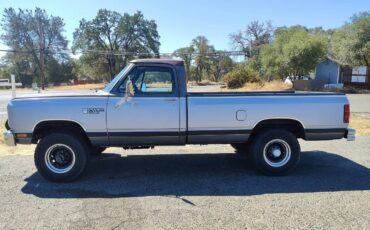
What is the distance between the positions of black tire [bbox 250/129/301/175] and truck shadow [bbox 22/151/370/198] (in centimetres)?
20

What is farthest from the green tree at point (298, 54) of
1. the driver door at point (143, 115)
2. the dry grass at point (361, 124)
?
the driver door at point (143, 115)

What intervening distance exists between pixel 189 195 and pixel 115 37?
67766 mm

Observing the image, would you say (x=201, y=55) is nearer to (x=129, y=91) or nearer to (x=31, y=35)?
(x=31, y=35)

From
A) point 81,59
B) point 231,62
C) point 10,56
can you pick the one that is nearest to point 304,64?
point 81,59

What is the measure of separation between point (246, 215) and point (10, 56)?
91365 millimetres

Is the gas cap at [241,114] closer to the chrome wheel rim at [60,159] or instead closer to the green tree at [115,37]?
the chrome wheel rim at [60,159]

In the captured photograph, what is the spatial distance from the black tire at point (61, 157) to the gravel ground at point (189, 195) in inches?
7.2

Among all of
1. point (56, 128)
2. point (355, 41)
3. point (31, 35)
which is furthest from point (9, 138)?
point (31, 35)

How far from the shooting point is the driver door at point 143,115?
5.84 metres

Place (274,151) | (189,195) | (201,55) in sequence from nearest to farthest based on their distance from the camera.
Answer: (189,195)
(274,151)
(201,55)

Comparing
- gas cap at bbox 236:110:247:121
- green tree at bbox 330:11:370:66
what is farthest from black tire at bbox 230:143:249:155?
green tree at bbox 330:11:370:66

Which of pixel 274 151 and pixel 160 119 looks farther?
pixel 274 151

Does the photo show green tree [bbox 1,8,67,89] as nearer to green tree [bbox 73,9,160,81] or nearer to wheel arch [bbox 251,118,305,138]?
green tree [bbox 73,9,160,81]

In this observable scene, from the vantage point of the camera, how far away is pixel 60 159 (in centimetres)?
600
